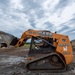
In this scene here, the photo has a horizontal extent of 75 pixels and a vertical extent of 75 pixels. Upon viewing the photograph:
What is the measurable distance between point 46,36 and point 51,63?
4.41ft

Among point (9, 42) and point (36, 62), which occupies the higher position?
point (9, 42)

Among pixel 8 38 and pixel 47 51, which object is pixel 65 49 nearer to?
pixel 47 51

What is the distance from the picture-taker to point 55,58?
293 inches

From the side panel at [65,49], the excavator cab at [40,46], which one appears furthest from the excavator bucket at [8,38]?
the side panel at [65,49]

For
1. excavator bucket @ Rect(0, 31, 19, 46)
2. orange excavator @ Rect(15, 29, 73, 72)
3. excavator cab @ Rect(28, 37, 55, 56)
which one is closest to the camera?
excavator bucket @ Rect(0, 31, 19, 46)

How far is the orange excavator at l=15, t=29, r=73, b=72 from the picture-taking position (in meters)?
7.39

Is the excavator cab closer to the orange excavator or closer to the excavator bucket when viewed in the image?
the orange excavator

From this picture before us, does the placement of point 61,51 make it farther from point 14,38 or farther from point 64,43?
point 14,38

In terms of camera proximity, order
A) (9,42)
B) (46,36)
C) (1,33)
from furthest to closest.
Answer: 1. (46,36)
2. (9,42)
3. (1,33)

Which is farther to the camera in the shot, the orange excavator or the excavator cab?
the excavator cab

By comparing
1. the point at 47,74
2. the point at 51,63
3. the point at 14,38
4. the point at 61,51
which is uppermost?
the point at 14,38

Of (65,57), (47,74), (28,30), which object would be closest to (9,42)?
(28,30)

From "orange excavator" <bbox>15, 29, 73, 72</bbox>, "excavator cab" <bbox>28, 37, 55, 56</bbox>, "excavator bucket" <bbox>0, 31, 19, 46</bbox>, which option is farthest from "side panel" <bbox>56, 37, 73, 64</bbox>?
"excavator bucket" <bbox>0, 31, 19, 46</bbox>

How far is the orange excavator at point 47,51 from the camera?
7.39 m
